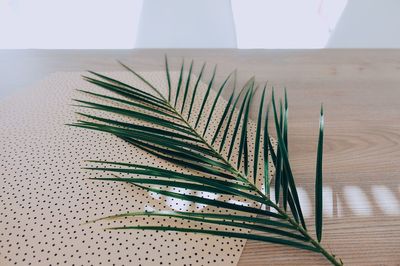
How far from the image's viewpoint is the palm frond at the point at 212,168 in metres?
0.41

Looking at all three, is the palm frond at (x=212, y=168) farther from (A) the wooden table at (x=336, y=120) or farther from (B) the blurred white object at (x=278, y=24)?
(B) the blurred white object at (x=278, y=24)

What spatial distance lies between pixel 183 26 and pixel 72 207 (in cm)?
163

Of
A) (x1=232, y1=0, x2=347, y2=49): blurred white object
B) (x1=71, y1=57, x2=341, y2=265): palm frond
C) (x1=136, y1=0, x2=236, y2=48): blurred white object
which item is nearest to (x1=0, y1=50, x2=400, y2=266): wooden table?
(x1=71, y1=57, x2=341, y2=265): palm frond

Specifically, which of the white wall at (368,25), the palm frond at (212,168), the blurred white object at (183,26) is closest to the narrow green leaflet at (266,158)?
the palm frond at (212,168)

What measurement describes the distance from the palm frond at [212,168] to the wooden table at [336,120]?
58 millimetres

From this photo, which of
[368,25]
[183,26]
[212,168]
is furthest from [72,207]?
[368,25]

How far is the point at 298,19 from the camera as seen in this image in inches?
91.7

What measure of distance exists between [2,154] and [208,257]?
474 mm

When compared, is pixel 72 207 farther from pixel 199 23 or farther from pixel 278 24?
pixel 278 24

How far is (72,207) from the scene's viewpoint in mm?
495

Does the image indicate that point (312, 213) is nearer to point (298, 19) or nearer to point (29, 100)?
point (29, 100)

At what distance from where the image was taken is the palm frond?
1.35 ft

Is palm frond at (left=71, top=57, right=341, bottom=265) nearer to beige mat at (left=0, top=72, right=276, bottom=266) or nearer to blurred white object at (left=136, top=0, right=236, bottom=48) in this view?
beige mat at (left=0, top=72, right=276, bottom=266)

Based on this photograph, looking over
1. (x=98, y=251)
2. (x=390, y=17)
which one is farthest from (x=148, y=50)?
(x=390, y=17)
